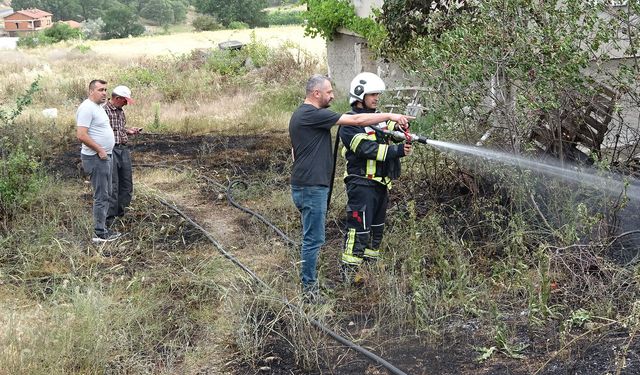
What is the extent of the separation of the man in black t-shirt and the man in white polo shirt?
256 centimetres

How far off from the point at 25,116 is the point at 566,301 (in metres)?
14.2

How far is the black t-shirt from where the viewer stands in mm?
6371

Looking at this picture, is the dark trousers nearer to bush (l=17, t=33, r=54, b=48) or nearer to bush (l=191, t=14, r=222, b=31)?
bush (l=17, t=33, r=54, b=48)

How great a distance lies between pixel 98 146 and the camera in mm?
8078

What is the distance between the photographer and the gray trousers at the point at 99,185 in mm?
8227

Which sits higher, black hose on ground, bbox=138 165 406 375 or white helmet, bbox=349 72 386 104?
white helmet, bbox=349 72 386 104

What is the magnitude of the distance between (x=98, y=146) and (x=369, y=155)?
3025mm

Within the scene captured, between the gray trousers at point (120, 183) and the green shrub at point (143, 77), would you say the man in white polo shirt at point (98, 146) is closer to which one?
the gray trousers at point (120, 183)

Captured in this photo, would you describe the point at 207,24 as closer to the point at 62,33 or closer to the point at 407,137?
the point at 62,33

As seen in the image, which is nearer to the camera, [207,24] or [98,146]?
[98,146]

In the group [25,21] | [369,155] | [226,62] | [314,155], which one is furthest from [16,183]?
[25,21]

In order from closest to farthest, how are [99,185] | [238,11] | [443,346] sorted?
[443,346] → [99,185] → [238,11]

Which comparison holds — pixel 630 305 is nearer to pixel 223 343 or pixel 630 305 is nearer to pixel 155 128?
pixel 223 343

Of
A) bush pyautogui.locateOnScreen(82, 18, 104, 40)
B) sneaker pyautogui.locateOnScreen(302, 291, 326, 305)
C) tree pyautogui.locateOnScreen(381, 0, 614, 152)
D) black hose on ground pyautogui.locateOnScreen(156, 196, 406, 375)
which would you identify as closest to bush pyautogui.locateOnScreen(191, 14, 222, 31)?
bush pyautogui.locateOnScreen(82, 18, 104, 40)
